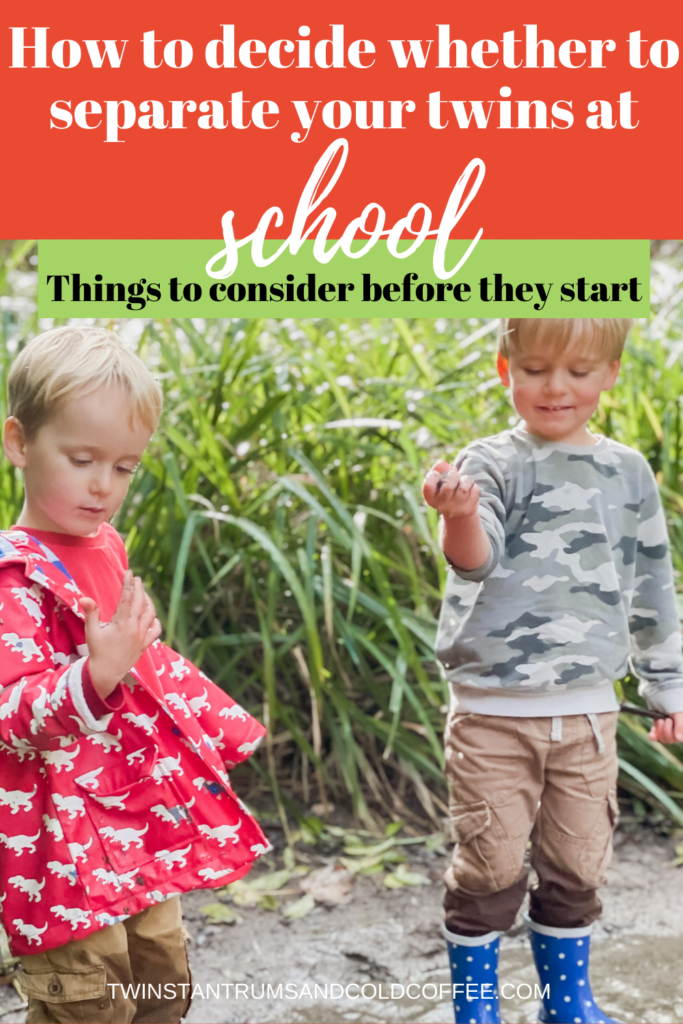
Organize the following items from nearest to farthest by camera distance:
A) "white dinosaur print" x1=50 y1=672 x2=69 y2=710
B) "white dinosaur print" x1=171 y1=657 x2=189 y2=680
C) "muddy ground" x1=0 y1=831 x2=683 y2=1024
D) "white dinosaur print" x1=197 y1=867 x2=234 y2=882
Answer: "white dinosaur print" x1=50 y1=672 x2=69 y2=710, "white dinosaur print" x1=197 y1=867 x2=234 y2=882, "white dinosaur print" x1=171 y1=657 x2=189 y2=680, "muddy ground" x1=0 y1=831 x2=683 y2=1024

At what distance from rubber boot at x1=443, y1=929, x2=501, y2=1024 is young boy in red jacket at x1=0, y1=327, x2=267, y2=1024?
0.51 meters

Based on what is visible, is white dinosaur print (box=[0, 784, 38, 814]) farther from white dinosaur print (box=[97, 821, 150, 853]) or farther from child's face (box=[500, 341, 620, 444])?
child's face (box=[500, 341, 620, 444])

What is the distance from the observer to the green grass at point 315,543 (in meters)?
2.58

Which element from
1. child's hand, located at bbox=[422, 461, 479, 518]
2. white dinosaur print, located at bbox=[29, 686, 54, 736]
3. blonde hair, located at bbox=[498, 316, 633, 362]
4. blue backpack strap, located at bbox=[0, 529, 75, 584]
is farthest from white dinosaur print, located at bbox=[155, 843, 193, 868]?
blonde hair, located at bbox=[498, 316, 633, 362]

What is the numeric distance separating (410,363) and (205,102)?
4.80 feet

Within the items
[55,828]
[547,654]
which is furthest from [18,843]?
[547,654]

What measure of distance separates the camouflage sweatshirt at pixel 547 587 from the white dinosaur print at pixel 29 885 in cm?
78

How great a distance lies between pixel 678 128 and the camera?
1.91 m

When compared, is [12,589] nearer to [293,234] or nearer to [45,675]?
[45,675]

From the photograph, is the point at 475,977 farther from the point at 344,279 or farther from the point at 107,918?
the point at 344,279

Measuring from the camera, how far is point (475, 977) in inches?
71.4

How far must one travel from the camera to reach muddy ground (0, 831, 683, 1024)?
1.99 meters

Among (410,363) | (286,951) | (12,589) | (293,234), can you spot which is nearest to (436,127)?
(293,234)

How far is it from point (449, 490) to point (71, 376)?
0.58m
